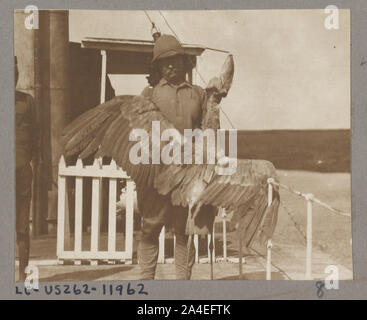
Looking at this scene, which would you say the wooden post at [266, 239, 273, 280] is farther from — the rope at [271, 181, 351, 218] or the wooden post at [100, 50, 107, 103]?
the wooden post at [100, 50, 107, 103]

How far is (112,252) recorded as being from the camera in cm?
587

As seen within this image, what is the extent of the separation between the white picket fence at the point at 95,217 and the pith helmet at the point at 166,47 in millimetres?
992

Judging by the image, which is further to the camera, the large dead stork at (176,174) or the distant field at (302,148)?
the distant field at (302,148)

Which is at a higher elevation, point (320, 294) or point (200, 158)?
point (200, 158)

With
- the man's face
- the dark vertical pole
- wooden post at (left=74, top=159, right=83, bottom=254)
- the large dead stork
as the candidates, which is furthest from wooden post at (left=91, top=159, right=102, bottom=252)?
the man's face

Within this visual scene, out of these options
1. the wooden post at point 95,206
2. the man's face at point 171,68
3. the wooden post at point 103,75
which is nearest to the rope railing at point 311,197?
the man's face at point 171,68

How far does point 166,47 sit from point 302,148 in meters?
1.45

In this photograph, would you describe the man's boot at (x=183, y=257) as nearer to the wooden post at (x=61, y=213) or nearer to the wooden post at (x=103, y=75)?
the wooden post at (x=61, y=213)

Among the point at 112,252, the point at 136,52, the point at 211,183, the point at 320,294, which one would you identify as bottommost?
the point at 320,294

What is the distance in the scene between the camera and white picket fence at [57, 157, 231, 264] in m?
5.82

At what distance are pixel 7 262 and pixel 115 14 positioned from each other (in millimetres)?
2321

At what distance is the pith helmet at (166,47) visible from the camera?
18.9 ft

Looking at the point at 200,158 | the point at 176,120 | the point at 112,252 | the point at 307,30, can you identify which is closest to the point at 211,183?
the point at 200,158

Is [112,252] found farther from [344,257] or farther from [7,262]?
[344,257]
